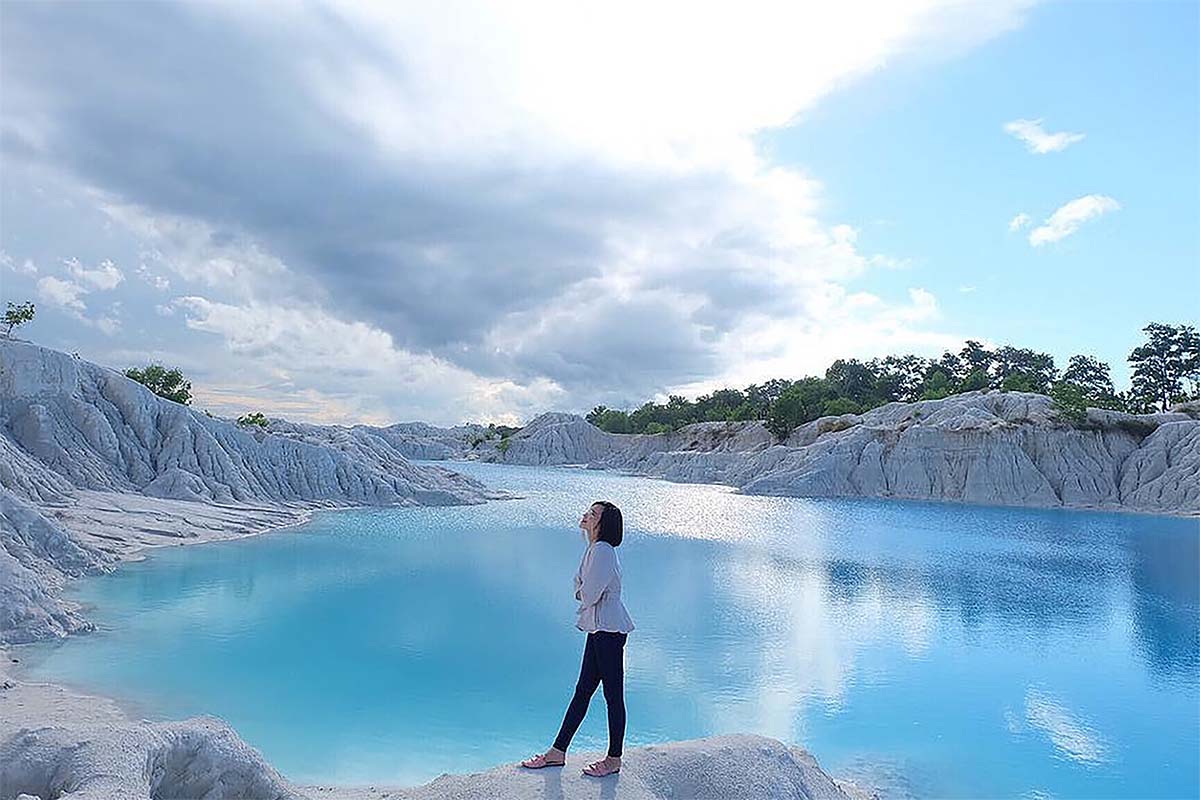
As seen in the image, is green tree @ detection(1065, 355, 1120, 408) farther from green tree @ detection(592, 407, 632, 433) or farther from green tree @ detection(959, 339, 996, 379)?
green tree @ detection(592, 407, 632, 433)

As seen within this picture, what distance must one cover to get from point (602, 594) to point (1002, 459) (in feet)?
196

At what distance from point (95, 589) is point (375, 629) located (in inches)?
285

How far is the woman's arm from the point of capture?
638cm

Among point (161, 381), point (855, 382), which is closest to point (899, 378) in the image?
point (855, 382)

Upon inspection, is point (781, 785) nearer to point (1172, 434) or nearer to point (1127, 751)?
point (1127, 751)

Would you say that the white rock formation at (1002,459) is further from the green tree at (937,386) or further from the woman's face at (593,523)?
the woman's face at (593,523)

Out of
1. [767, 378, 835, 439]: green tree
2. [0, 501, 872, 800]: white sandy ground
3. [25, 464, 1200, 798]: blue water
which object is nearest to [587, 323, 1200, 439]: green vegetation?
[767, 378, 835, 439]: green tree

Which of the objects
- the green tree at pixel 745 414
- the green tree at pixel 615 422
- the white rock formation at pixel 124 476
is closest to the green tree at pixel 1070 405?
the green tree at pixel 745 414

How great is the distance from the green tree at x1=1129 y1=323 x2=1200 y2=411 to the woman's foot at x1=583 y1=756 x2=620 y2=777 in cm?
8310

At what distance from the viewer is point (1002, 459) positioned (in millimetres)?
58219

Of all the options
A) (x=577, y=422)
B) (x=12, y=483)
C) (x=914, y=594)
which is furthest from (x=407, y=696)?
(x=577, y=422)

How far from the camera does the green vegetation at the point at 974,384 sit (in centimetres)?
7388

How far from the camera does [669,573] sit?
24578 millimetres

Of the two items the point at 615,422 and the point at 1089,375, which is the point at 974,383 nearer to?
the point at 1089,375
